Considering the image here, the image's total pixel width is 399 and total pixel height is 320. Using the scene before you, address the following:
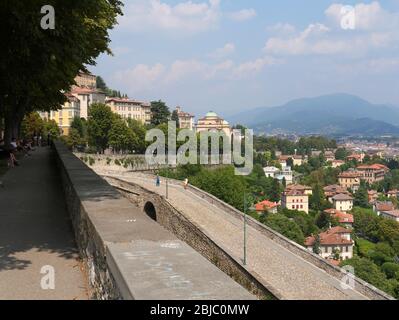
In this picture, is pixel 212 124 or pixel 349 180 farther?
pixel 349 180

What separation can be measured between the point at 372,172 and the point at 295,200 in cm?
A: 7254

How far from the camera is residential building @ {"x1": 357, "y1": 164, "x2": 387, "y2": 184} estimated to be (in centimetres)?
16588

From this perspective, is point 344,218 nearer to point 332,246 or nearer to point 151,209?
point 332,246

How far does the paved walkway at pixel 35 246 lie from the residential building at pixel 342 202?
357 ft

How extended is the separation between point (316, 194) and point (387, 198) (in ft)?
105

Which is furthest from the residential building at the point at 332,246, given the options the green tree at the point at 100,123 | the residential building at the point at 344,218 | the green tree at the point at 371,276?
the green tree at the point at 100,123

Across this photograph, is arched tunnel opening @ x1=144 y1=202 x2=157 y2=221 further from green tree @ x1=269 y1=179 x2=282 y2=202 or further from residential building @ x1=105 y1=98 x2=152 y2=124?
green tree @ x1=269 y1=179 x2=282 y2=202

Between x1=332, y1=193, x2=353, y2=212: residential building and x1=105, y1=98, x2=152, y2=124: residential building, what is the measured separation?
4828 cm

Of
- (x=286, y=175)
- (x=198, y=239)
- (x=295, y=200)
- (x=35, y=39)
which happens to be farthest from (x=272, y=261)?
(x=286, y=175)

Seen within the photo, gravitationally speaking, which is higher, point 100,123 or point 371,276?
point 100,123

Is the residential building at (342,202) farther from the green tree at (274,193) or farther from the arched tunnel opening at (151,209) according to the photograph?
the arched tunnel opening at (151,209)

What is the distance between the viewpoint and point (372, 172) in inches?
6599

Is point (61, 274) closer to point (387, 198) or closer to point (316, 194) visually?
point (316, 194)

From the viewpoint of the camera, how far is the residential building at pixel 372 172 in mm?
165875
